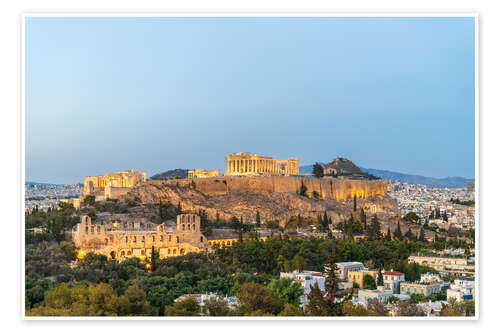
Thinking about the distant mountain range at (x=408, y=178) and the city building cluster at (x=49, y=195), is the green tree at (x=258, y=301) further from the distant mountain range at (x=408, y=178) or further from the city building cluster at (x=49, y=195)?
the distant mountain range at (x=408, y=178)

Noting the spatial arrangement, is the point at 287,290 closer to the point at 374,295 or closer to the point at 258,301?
the point at 258,301

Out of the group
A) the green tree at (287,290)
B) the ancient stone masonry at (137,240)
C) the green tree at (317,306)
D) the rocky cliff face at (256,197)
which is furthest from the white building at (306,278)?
the rocky cliff face at (256,197)

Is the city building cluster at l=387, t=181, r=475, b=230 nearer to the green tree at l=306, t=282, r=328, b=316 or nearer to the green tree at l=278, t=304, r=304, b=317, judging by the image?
the green tree at l=306, t=282, r=328, b=316

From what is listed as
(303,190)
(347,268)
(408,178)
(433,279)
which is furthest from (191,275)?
(408,178)

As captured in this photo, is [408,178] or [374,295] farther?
[408,178]

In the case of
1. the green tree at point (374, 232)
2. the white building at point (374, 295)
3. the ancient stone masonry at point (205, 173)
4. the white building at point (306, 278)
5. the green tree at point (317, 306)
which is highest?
the ancient stone masonry at point (205, 173)

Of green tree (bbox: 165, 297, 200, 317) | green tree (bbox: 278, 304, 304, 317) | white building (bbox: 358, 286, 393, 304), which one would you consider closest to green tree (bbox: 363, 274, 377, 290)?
white building (bbox: 358, 286, 393, 304)
